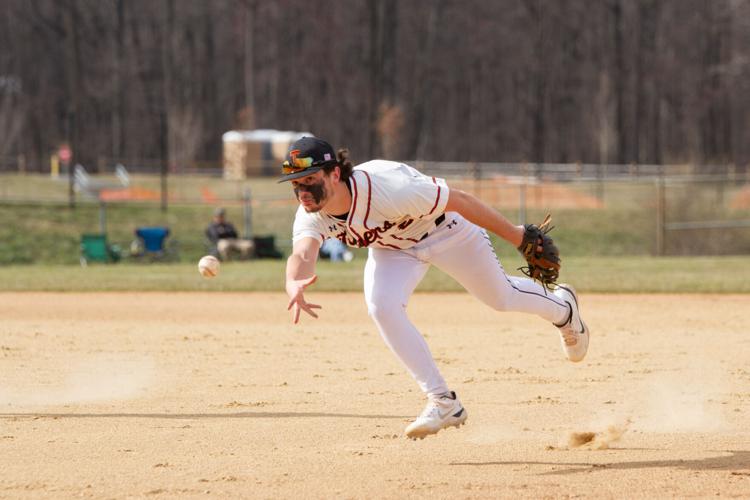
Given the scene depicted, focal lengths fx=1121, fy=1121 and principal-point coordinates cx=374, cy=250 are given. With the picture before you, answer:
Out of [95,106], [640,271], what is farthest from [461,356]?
[95,106]

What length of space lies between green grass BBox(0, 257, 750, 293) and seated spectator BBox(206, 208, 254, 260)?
62 cm

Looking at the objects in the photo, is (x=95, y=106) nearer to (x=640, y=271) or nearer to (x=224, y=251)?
(x=224, y=251)

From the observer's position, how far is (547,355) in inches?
378

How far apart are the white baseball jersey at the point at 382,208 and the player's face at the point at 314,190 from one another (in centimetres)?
15

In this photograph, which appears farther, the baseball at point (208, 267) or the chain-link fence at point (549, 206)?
the chain-link fence at point (549, 206)

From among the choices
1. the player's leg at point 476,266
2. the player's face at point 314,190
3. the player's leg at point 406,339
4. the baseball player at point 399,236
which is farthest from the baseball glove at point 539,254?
the player's face at point 314,190

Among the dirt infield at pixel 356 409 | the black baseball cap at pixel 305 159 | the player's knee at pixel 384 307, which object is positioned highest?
the black baseball cap at pixel 305 159

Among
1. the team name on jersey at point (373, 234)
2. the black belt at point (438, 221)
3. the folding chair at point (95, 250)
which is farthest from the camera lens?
the folding chair at point (95, 250)

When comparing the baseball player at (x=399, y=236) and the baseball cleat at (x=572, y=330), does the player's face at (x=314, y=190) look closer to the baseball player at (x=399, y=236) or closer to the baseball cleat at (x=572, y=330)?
the baseball player at (x=399, y=236)

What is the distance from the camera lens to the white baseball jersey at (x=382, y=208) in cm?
551

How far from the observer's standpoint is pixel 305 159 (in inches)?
210

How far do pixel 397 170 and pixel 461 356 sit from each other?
4276 millimetres

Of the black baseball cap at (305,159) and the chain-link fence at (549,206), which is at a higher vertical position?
the black baseball cap at (305,159)

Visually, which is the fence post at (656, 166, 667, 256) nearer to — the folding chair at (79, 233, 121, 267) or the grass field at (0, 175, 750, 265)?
the grass field at (0, 175, 750, 265)
